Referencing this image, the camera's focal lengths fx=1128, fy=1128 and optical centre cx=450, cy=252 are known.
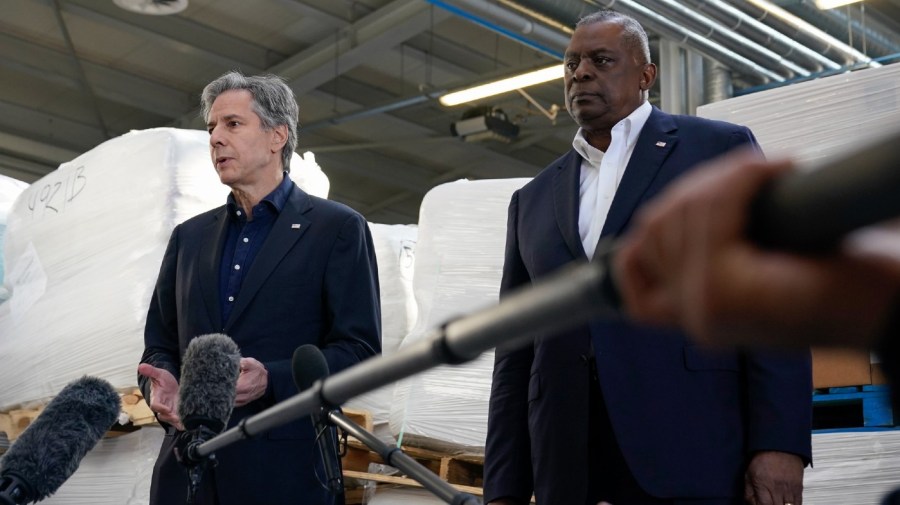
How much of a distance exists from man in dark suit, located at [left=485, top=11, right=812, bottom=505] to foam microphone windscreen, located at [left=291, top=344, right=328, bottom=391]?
0.78 meters

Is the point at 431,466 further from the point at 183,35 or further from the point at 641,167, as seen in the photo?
the point at 183,35

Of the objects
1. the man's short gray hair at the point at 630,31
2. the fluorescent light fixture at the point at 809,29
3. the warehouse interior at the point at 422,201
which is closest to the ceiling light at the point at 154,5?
the warehouse interior at the point at 422,201

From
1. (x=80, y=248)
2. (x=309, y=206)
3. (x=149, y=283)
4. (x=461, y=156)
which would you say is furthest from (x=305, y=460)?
(x=461, y=156)

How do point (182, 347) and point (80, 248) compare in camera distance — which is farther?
point (80, 248)

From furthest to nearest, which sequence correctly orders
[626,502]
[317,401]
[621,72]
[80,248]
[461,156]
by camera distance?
[461,156] → [80,248] → [621,72] → [626,502] → [317,401]

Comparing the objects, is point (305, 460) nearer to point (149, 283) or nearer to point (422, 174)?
point (149, 283)

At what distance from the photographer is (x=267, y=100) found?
10.8ft

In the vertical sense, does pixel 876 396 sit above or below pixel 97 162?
below

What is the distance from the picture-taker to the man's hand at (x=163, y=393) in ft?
8.59

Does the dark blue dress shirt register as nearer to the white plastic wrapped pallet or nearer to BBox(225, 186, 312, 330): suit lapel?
BBox(225, 186, 312, 330): suit lapel

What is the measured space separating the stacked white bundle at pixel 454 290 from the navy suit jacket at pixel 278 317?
1.49 meters

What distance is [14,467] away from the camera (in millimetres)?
2076

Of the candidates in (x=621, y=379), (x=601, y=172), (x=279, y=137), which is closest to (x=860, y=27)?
(x=279, y=137)

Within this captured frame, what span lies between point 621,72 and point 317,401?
1.61m
